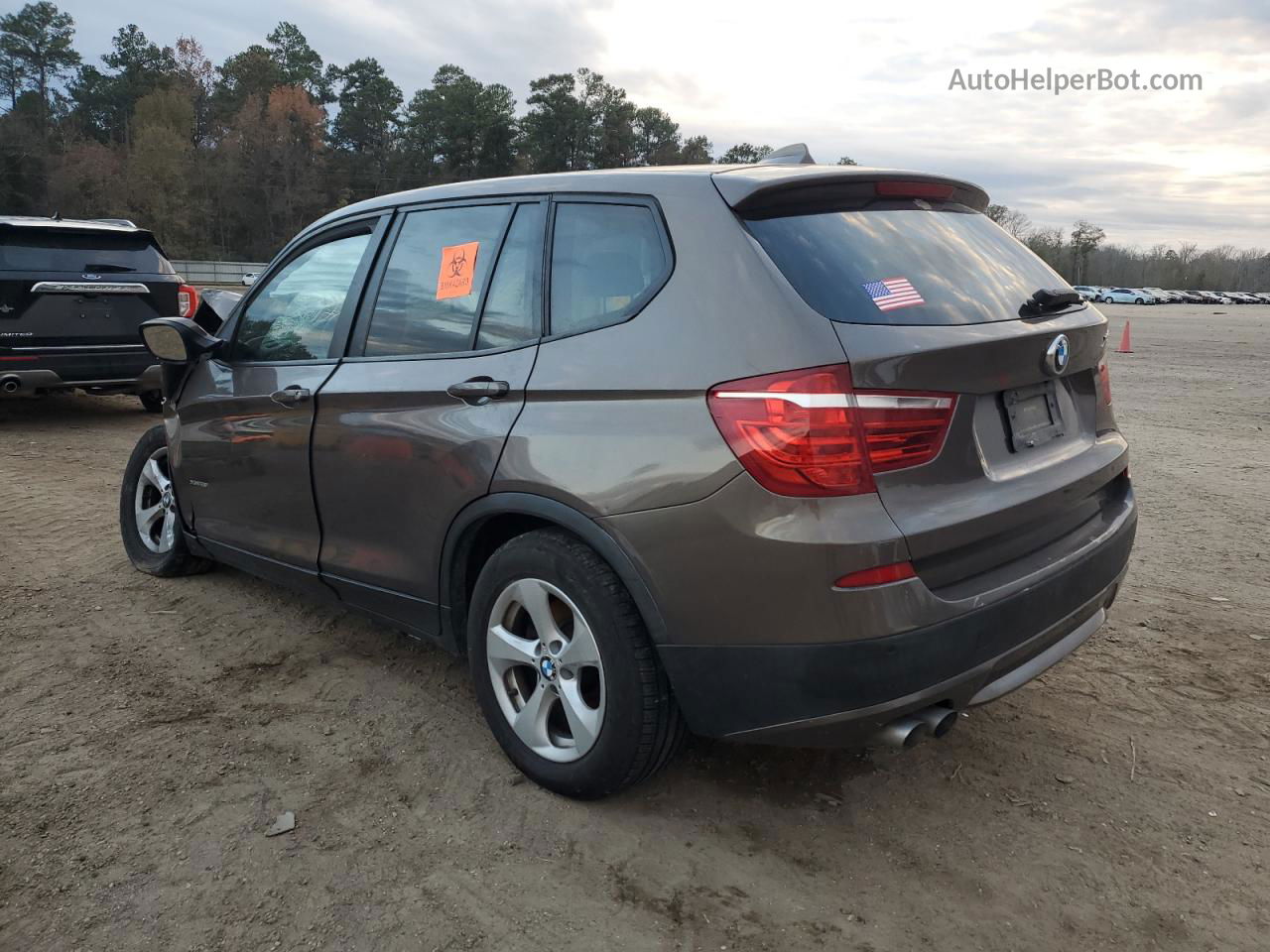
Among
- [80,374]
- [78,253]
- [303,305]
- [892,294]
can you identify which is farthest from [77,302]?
[892,294]

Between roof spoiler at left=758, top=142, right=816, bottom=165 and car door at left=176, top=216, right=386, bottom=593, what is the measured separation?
4.62ft

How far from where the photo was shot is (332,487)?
11.1ft

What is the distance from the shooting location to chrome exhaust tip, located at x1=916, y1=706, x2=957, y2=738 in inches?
91.0

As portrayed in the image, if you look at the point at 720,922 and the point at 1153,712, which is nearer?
the point at 720,922

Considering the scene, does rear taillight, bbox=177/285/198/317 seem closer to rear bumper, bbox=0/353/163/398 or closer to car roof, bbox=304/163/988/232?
rear bumper, bbox=0/353/163/398

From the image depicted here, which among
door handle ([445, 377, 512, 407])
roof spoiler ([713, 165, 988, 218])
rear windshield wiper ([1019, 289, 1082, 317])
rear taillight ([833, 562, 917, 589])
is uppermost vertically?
roof spoiler ([713, 165, 988, 218])

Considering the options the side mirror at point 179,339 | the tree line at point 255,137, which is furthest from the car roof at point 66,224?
the tree line at point 255,137

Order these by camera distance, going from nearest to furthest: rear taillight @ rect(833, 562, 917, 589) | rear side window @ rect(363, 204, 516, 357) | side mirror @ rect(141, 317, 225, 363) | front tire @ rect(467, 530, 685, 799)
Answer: rear taillight @ rect(833, 562, 917, 589) < front tire @ rect(467, 530, 685, 799) < rear side window @ rect(363, 204, 516, 357) < side mirror @ rect(141, 317, 225, 363)

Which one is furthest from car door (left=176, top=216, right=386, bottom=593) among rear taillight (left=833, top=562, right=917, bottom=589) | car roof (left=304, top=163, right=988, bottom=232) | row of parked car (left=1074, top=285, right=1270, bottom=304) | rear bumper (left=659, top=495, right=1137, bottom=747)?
row of parked car (left=1074, top=285, right=1270, bottom=304)

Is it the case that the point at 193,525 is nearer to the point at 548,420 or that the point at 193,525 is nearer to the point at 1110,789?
the point at 548,420

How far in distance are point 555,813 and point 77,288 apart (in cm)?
745

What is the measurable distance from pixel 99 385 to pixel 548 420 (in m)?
7.35

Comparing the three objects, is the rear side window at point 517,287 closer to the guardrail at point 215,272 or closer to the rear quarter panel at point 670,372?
the rear quarter panel at point 670,372

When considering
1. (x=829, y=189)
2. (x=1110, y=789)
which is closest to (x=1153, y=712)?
(x=1110, y=789)
